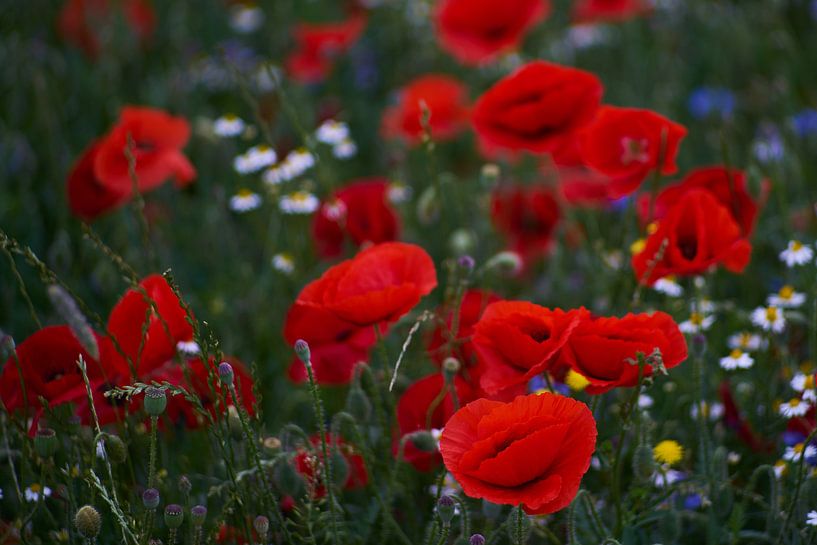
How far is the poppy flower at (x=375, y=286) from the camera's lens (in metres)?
1.30

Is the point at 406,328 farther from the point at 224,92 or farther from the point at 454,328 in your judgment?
the point at 224,92

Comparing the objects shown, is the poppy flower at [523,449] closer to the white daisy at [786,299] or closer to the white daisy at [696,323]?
the white daisy at [696,323]

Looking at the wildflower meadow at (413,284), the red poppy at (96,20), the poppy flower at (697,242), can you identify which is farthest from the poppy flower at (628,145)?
the red poppy at (96,20)

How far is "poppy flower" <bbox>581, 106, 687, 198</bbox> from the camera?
5.10 feet

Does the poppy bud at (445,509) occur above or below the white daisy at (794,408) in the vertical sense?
above

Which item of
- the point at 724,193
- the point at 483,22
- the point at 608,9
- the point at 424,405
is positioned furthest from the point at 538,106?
the point at 608,9

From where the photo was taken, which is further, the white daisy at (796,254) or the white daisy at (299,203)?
the white daisy at (299,203)

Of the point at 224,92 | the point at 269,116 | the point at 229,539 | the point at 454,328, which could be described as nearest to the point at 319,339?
the point at 454,328

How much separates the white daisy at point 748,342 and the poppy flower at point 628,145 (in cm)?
33

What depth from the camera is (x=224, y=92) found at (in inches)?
130

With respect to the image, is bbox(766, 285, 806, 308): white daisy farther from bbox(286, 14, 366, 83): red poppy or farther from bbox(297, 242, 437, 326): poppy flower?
bbox(286, 14, 366, 83): red poppy

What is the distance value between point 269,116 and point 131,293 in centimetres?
167

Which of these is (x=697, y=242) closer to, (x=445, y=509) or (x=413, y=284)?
(x=413, y=284)

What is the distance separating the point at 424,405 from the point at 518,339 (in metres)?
0.33
